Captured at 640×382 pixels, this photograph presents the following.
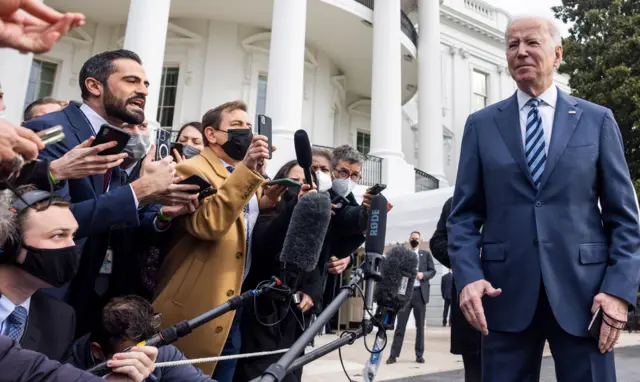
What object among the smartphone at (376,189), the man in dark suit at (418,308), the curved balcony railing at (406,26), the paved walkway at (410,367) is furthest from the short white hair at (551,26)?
the curved balcony railing at (406,26)

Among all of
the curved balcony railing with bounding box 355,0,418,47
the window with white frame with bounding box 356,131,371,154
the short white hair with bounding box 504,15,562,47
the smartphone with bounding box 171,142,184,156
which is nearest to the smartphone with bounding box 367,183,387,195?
the short white hair with bounding box 504,15,562,47

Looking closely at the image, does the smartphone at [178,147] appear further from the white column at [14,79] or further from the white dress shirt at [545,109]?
the white column at [14,79]

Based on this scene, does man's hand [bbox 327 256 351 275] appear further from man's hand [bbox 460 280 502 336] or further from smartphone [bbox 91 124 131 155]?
smartphone [bbox 91 124 131 155]

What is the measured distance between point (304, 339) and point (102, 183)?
138 cm

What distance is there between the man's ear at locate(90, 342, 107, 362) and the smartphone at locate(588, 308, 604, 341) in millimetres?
1941

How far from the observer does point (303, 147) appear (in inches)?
87.9

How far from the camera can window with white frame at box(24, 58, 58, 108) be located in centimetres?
1516

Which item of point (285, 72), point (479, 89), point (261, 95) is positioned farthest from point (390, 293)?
point (479, 89)

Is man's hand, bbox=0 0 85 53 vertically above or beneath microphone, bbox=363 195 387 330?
above

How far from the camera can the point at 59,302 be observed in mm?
2176

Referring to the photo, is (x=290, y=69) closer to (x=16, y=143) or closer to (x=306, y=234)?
(x=306, y=234)

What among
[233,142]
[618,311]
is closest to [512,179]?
[618,311]

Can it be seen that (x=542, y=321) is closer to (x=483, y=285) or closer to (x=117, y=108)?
(x=483, y=285)

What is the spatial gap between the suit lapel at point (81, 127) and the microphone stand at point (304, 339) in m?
1.30
